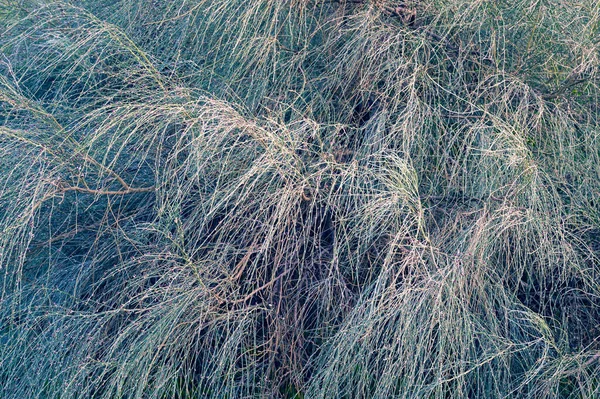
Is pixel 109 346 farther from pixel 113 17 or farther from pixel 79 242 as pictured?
pixel 113 17

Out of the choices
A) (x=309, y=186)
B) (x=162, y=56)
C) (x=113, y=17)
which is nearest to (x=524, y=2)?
(x=309, y=186)

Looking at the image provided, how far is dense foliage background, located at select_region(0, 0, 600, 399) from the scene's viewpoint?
275 centimetres

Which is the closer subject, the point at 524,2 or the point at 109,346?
the point at 109,346

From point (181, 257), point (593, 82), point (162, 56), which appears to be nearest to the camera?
point (181, 257)

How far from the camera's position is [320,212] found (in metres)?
2.90

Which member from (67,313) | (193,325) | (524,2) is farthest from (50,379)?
(524,2)

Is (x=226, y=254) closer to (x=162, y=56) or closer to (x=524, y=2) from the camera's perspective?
(x=162, y=56)

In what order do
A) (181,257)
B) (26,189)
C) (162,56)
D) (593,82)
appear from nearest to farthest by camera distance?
(181,257), (26,189), (593,82), (162,56)

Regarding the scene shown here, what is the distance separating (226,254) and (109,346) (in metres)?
0.60

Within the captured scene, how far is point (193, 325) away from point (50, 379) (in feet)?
1.99

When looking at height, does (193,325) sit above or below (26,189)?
below

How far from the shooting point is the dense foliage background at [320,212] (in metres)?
2.75

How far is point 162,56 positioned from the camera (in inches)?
141

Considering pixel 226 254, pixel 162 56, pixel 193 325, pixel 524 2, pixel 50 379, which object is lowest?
pixel 50 379
